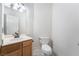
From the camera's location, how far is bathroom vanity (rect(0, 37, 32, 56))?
1.38m

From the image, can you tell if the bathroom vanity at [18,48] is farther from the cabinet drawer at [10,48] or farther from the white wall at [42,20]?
the white wall at [42,20]

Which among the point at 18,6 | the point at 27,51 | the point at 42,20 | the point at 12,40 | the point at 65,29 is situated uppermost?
the point at 18,6

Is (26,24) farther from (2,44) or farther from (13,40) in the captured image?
(2,44)

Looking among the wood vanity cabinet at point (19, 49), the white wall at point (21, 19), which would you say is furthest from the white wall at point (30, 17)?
the wood vanity cabinet at point (19, 49)

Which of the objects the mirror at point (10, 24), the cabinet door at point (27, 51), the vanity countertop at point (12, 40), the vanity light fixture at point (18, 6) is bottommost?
the cabinet door at point (27, 51)

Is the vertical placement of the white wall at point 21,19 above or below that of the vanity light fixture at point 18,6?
below

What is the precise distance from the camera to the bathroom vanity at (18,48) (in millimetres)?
1384

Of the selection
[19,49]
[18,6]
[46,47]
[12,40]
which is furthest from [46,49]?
[18,6]

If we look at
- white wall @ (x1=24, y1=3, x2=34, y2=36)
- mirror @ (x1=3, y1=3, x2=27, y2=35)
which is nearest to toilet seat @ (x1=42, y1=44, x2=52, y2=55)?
white wall @ (x1=24, y1=3, x2=34, y2=36)

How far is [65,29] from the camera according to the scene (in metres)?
1.46

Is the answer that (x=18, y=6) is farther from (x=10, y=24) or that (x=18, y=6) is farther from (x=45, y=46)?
(x=45, y=46)

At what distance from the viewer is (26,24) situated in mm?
1460

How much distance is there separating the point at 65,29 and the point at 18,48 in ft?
2.54

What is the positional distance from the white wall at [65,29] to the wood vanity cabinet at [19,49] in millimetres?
395
